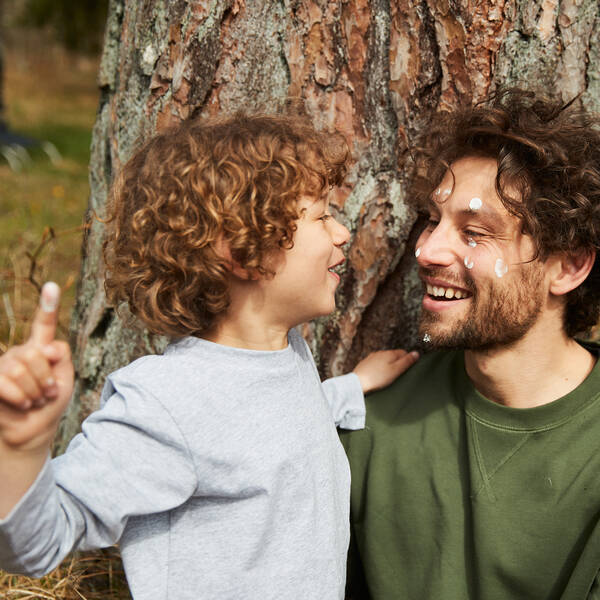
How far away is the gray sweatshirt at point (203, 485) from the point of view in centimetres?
148

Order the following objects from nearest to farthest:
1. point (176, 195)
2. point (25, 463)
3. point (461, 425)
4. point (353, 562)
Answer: point (25, 463) < point (176, 195) < point (461, 425) < point (353, 562)

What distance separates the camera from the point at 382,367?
2.38 metres

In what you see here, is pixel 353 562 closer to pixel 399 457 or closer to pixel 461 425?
pixel 399 457

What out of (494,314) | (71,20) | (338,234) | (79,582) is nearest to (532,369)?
(494,314)

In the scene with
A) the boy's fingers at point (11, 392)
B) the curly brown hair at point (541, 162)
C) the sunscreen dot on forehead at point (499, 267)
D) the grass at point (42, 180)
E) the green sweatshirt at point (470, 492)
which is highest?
the curly brown hair at point (541, 162)

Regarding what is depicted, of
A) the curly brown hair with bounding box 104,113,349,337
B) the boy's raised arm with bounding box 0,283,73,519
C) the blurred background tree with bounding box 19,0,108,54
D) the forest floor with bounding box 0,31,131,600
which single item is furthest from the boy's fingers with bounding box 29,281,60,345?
the blurred background tree with bounding box 19,0,108,54

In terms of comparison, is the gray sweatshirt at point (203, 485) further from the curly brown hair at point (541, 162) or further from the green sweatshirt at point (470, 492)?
the curly brown hair at point (541, 162)

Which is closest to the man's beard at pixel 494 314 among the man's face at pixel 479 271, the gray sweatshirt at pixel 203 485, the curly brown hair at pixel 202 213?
the man's face at pixel 479 271

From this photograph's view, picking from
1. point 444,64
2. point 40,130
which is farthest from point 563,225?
point 40,130

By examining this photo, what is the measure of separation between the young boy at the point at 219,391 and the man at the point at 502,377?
348 millimetres

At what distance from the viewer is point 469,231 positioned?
2.03m

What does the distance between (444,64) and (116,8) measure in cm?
116

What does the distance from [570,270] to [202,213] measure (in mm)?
1119

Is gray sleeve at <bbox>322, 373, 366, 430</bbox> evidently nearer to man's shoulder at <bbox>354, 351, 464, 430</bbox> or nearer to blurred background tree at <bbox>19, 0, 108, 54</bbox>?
man's shoulder at <bbox>354, 351, 464, 430</bbox>
